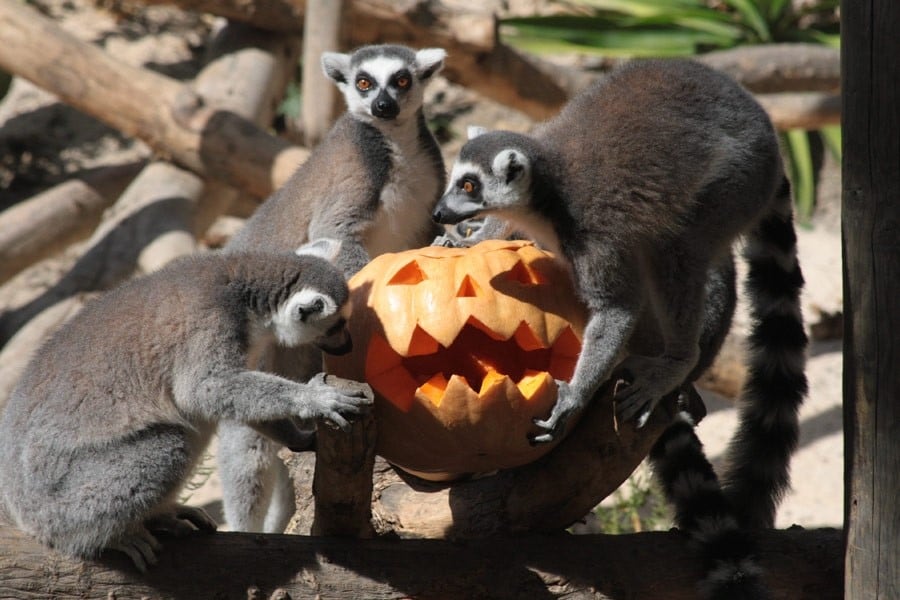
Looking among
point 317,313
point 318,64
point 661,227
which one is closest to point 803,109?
point 318,64

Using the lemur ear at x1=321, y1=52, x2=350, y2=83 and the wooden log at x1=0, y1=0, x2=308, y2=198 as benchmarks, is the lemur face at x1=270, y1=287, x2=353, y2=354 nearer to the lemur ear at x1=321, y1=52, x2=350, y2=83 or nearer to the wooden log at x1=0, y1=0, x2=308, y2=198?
the lemur ear at x1=321, y1=52, x2=350, y2=83

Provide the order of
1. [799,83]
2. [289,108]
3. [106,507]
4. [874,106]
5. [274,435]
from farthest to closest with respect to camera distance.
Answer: [289,108] → [799,83] → [274,435] → [106,507] → [874,106]

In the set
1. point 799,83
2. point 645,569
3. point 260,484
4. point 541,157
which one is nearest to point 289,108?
point 799,83

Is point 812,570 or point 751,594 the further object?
point 812,570

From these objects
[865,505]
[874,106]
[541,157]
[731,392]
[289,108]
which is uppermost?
[874,106]

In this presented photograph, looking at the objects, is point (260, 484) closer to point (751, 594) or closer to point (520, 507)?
point (520, 507)

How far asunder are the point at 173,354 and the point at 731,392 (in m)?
5.02

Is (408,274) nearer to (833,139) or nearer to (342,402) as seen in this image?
(342,402)

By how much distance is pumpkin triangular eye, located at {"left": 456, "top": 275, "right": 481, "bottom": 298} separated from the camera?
3750 mm

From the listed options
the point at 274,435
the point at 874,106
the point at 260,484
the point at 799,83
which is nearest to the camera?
the point at 874,106

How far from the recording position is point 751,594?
12.4 ft

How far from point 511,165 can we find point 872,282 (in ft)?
4.49

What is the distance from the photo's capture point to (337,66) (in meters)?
5.98

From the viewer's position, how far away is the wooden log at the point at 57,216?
8.23 m
